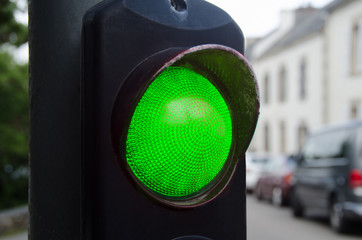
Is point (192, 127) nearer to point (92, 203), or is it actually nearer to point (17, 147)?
point (92, 203)

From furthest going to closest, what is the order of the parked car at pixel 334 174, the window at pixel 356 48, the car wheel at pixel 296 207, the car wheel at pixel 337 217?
the window at pixel 356 48
the car wheel at pixel 296 207
the car wheel at pixel 337 217
the parked car at pixel 334 174

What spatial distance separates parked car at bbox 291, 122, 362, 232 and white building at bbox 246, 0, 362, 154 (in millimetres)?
11999

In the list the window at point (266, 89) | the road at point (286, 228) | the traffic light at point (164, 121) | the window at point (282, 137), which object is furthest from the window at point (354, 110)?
the traffic light at point (164, 121)

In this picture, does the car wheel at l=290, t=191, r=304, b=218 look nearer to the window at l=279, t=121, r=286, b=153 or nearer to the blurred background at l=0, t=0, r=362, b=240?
the blurred background at l=0, t=0, r=362, b=240

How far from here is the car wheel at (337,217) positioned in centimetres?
930

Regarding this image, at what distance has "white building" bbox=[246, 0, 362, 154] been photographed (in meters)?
23.4

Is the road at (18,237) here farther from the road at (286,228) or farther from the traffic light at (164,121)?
the traffic light at (164,121)

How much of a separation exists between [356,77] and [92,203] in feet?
76.5

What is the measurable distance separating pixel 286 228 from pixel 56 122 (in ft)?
33.6

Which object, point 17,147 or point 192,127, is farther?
point 17,147

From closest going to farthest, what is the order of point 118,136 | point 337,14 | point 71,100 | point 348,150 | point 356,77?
1. point 118,136
2. point 71,100
3. point 348,150
4. point 356,77
5. point 337,14

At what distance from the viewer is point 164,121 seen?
0.91 m

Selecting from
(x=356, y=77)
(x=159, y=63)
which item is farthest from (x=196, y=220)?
(x=356, y=77)

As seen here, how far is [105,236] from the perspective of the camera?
85cm
